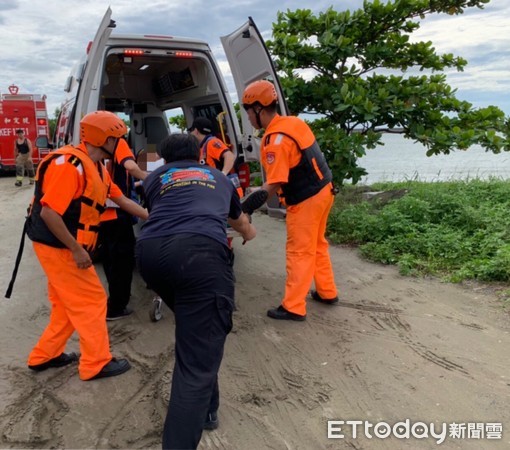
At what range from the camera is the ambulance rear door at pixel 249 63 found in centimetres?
479

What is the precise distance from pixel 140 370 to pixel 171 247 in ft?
4.58

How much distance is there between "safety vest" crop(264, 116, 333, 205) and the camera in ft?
12.7

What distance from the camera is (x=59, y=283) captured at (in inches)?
116

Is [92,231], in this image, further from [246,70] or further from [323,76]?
[323,76]

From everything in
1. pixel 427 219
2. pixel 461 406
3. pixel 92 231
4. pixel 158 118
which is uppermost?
pixel 158 118

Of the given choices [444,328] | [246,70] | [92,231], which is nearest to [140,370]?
[92,231]

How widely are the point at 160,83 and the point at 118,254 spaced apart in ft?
13.6

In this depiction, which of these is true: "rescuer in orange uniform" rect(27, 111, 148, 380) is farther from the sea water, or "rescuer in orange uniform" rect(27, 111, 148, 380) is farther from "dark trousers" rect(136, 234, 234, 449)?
the sea water

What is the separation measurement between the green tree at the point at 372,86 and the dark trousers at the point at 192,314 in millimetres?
4534

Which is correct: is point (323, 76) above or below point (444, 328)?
above

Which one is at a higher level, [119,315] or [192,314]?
[192,314]

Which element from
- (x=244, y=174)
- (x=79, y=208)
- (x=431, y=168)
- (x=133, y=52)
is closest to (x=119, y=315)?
(x=79, y=208)

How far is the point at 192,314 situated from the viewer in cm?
220

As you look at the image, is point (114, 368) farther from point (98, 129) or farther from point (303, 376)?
point (98, 129)
